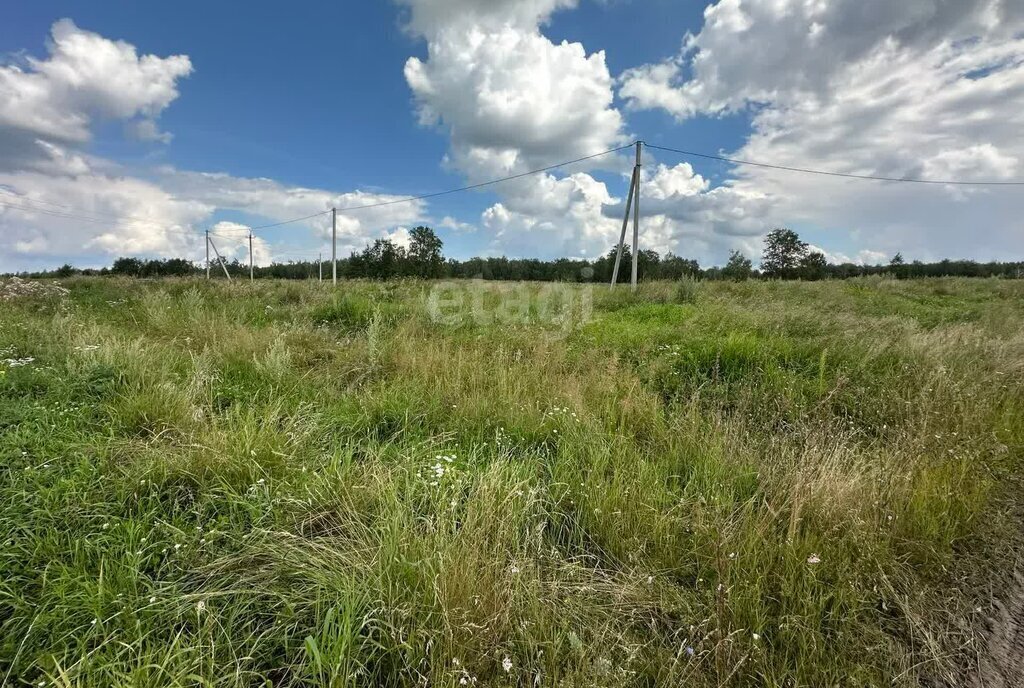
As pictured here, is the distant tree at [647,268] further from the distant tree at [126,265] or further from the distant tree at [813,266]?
the distant tree at [126,265]

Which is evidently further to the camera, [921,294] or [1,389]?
[921,294]

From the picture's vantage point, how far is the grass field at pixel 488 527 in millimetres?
1646

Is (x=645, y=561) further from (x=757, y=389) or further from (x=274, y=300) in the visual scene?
(x=274, y=300)

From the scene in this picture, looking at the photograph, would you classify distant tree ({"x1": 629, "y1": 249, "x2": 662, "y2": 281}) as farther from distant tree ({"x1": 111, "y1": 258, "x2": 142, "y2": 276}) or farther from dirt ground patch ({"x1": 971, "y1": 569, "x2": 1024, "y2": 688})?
distant tree ({"x1": 111, "y1": 258, "x2": 142, "y2": 276})

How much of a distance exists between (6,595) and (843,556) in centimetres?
371

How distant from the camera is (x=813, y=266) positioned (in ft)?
185

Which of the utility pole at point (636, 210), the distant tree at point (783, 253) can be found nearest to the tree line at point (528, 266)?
the distant tree at point (783, 253)

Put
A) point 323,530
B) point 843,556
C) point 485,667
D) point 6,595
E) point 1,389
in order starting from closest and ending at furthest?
1. point 485,667
2. point 6,595
3. point 843,556
4. point 323,530
5. point 1,389

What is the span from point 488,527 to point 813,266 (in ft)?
223

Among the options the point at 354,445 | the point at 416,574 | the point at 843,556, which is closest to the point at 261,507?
the point at 354,445

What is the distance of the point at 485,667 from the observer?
1.60 meters

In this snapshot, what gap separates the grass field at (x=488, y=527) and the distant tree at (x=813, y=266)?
6013 centimetres

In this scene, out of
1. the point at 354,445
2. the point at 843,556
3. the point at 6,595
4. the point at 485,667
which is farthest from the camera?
the point at 354,445

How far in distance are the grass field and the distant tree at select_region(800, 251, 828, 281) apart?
197 ft
